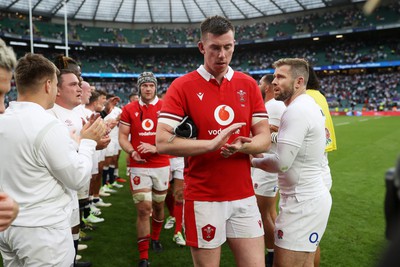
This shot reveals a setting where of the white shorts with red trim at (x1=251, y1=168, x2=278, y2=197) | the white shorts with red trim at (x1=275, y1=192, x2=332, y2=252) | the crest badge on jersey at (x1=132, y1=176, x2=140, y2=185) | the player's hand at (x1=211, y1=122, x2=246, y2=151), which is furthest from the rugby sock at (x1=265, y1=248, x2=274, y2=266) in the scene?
the player's hand at (x1=211, y1=122, x2=246, y2=151)

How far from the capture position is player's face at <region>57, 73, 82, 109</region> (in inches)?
148

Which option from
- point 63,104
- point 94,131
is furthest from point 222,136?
point 63,104

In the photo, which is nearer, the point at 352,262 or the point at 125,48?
the point at 352,262

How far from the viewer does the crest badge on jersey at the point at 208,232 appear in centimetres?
246

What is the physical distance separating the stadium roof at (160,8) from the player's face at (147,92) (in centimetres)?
4208

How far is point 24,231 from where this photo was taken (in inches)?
89.2

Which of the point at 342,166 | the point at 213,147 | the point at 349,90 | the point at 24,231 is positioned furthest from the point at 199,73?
the point at 349,90

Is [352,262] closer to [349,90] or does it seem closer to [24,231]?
[24,231]

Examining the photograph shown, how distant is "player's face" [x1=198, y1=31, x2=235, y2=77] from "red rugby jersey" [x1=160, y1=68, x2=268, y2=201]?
10 cm

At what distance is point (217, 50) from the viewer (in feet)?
8.25

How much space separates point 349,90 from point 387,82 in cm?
456

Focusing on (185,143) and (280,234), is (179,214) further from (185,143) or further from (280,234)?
(185,143)

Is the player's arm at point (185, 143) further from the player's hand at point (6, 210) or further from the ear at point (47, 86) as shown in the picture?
the player's hand at point (6, 210)

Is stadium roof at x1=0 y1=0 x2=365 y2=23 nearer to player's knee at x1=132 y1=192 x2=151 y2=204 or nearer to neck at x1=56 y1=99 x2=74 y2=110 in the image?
player's knee at x1=132 y1=192 x2=151 y2=204
